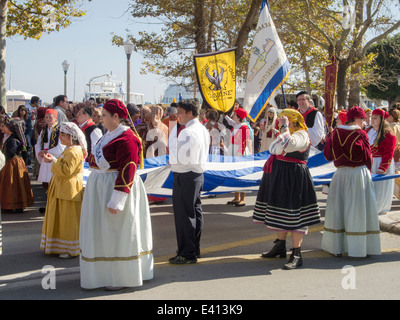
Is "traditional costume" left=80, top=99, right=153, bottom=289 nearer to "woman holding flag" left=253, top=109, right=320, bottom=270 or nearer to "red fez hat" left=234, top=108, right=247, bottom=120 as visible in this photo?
"woman holding flag" left=253, top=109, right=320, bottom=270

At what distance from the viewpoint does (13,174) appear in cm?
937

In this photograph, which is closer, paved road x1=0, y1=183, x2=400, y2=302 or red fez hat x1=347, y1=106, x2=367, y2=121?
paved road x1=0, y1=183, x2=400, y2=302

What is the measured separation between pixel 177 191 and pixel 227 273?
43.5 inches

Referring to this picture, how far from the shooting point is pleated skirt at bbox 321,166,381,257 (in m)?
6.46

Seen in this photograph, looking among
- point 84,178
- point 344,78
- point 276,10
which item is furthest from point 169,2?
point 84,178

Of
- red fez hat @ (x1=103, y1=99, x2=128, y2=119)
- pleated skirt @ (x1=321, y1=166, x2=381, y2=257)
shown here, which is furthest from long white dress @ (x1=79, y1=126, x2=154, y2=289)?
pleated skirt @ (x1=321, y1=166, x2=381, y2=257)

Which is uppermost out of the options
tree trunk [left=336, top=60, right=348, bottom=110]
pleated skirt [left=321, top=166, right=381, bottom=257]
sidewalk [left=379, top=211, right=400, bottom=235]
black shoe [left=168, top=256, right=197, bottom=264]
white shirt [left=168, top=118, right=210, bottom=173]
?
tree trunk [left=336, top=60, right=348, bottom=110]

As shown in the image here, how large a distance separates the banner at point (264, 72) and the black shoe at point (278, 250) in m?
4.09

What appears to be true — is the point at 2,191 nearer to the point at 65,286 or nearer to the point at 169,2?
the point at 65,286

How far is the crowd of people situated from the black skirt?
0.5 inches

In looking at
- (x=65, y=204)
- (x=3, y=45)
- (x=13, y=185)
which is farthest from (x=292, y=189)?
(x=3, y=45)

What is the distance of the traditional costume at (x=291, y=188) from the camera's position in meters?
5.96

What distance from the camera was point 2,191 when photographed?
9.38m
